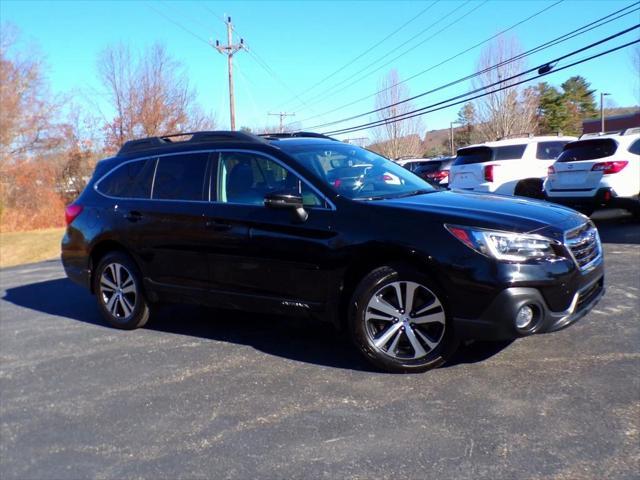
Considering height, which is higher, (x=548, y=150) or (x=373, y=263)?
(x=548, y=150)

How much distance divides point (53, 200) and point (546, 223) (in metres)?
27.7

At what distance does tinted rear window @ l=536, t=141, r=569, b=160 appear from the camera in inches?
521

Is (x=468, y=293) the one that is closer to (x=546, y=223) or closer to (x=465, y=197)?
(x=546, y=223)

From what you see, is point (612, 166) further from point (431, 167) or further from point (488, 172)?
point (431, 167)

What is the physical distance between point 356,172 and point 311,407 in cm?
206


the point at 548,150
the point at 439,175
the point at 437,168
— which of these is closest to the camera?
the point at 548,150

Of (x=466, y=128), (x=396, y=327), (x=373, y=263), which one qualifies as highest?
(x=466, y=128)

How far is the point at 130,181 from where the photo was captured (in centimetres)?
582

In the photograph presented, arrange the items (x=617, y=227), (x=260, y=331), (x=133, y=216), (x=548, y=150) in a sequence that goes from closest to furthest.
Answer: (x=260, y=331), (x=133, y=216), (x=617, y=227), (x=548, y=150)

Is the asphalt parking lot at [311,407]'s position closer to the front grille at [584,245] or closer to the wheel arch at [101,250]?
the front grille at [584,245]

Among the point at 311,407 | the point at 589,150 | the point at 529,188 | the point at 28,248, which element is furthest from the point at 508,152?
the point at 28,248

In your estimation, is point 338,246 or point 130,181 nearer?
point 338,246

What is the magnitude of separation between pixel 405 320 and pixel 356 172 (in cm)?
144

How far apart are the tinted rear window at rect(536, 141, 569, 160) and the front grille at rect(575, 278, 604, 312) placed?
961 cm
